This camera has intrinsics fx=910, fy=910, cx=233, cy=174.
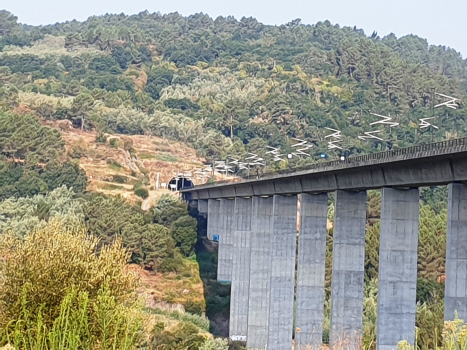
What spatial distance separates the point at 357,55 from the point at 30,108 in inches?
3328

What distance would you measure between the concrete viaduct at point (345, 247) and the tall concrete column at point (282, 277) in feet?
0.20

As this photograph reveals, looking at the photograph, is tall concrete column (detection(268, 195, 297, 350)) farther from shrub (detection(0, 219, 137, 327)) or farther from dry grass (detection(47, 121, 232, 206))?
dry grass (detection(47, 121, 232, 206))

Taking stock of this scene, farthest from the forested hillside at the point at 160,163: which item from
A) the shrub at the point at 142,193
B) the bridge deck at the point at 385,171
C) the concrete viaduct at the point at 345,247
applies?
the concrete viaduct at the point at 345,247

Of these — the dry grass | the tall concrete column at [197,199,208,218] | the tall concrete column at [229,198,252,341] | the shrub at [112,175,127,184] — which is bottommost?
the tall concrete column at [229,198,252,341]

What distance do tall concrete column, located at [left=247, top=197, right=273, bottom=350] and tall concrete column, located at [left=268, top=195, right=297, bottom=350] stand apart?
5.50 metres

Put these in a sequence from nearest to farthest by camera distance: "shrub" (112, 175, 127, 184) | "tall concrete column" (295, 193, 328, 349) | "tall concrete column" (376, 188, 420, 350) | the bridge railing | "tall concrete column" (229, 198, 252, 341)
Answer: the bridge railing, "tall concrete column" (376, 188, 420, 350), "tall concrete column" (295, 193, 328, 349), "tall concrete column" (229, 198, 252, 341), "shrub" (112, 175, 127, 184)

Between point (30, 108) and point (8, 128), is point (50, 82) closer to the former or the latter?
point (30, 108)

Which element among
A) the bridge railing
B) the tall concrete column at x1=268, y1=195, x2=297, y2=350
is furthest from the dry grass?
the bridge railing

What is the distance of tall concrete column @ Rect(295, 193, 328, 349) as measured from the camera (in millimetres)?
47656

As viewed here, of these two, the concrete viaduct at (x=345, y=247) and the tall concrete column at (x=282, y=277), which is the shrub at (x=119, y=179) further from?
the tall concrete column at (x=282, y=277)

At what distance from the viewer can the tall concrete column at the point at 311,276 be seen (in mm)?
47656

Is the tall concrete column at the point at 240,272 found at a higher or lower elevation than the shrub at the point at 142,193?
lower

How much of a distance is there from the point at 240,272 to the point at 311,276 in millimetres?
20544

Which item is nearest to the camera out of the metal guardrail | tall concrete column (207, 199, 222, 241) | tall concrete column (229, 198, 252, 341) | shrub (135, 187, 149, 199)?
the metal guardrail
